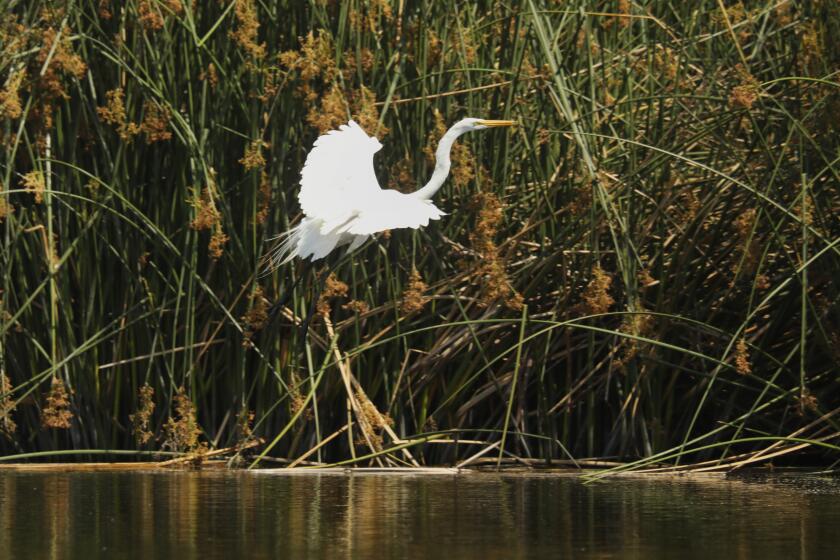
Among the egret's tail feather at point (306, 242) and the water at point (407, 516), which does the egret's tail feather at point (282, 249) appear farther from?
the water at point (407, 516)

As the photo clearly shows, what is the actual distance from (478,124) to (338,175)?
620 millimetres

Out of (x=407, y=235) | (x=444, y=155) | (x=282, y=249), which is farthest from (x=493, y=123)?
(x=282, y=249)

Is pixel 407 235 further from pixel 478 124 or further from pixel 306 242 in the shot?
pixel 478 124

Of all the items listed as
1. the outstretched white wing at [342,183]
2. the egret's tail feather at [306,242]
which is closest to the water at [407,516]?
the egret's tail feather at [306,242]

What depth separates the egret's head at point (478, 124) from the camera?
6.67 m

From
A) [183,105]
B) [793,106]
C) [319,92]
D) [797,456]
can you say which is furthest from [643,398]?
[183,105]

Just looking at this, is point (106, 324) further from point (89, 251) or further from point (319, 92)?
point (319, 92)

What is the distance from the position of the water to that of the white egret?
1000 millimetres

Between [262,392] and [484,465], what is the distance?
1016 millimetres

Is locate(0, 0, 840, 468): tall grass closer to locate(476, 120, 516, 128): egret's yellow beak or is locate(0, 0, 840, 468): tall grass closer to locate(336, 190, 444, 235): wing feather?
locate(476, 120, 516, 128): egret's yellow beak

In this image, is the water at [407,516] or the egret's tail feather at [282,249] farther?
the egret's tail feather at [282,249]

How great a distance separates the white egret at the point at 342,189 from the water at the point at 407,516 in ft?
3.28

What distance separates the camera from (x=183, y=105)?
285 inches

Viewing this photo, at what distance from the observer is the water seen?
182 inches
